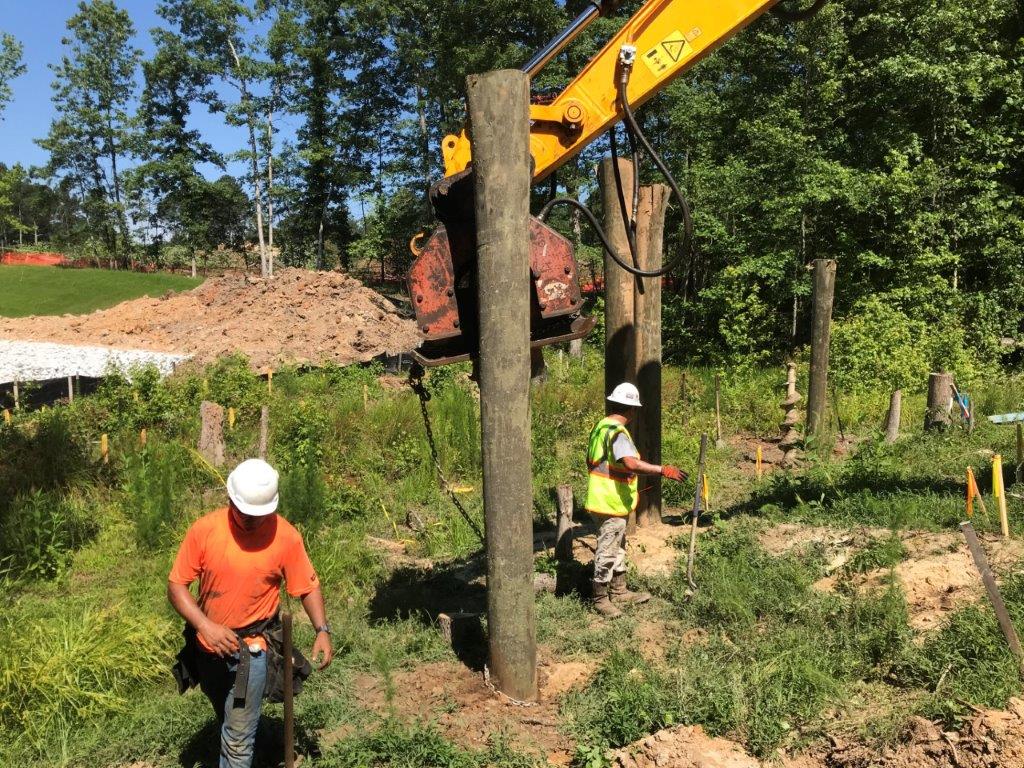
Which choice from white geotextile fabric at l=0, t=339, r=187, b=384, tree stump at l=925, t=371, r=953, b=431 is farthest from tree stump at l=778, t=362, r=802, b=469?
white geotextile fabric at l=0, t=339, r=187, b=384

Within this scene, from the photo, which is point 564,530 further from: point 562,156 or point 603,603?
point 562,156

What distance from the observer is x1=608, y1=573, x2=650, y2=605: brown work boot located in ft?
18.6


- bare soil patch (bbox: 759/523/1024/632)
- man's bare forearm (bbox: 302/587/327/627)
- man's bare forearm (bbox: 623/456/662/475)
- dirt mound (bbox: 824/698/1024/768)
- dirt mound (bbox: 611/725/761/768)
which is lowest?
dirt mound (bbox: 611/725/761/768)

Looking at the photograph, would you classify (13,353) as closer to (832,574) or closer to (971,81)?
(832,574)

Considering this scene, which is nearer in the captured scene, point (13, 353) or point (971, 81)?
point (971, 81)

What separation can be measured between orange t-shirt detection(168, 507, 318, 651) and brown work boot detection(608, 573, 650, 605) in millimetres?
2785

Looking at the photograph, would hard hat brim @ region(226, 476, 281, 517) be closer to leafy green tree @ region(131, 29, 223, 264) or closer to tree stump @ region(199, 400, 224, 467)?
tree stump @ region(199, 400, 224, 467)

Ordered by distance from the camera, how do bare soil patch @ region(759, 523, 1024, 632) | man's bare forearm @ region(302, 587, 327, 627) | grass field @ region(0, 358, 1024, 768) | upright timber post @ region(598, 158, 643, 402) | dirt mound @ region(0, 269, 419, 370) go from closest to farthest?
man's bare forearm @ region(302, 587, 327, 627)
grass field @ region(0, 358, 1024, 768)
bare soil patch @ region(759, 523, 1024, 632)
upright timber post @ region(598, 158, 643, 402)
dirt mound @ region(0, 269, 419, 370)

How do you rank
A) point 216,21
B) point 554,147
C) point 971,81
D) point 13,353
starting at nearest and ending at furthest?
point 554,147 < point 971,81 < point 13,353 < point 216,21

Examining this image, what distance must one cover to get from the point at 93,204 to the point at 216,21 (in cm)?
1731

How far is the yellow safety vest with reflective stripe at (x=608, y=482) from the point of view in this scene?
5.66 m

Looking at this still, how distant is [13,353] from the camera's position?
22906mm

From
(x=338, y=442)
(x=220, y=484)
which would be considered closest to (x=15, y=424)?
(x=220, y=484)

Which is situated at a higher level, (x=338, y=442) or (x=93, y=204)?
(x=93, y=204)
